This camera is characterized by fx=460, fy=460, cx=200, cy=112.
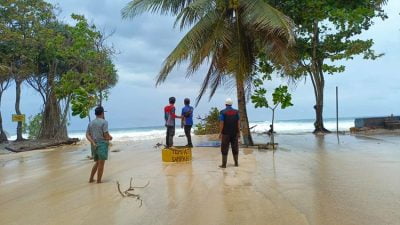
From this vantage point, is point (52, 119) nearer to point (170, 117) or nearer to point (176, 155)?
point (170, 117)

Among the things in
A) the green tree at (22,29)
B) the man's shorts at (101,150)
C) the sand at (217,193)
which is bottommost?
the sand at (217,193)

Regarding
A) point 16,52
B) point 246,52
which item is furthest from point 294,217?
point 16,52

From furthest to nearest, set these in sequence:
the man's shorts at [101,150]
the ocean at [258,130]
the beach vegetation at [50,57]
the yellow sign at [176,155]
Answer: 1. the ocean at [258,130]
2. the beach vegetation at [50,57]
3. the yellow sign at [176,155]
4. the man's shorts at [101,150]

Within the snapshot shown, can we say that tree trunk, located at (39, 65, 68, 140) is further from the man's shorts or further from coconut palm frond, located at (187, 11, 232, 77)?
the man's shorts

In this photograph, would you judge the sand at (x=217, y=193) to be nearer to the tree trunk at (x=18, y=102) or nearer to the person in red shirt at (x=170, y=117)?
the person in red shirt at (x=170, y=117)

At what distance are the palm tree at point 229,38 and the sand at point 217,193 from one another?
4.19m

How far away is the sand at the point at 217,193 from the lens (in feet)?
20.5

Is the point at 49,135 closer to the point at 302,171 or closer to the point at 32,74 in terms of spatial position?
the point at 32,74

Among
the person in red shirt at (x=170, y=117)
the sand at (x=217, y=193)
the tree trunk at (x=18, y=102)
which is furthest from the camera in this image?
the tree trunk at (x=18, y=102)

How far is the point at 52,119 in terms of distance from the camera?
1126 inches

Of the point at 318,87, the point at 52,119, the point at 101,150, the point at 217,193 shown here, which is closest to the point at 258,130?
the point at 318,87

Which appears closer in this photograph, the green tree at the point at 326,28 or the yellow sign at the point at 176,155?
the yellow sign at the point at 176,155

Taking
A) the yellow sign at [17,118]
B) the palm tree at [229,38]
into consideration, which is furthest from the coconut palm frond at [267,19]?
the yellow sign at [17,118]

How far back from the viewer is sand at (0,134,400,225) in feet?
20.5
